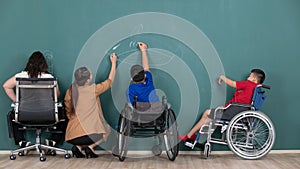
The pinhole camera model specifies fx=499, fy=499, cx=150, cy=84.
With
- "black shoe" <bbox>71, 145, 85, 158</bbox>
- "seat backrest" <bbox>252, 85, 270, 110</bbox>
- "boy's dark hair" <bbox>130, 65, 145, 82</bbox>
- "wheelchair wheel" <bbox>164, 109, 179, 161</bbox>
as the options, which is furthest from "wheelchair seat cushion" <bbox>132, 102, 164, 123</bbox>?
"seat backrest" <bbox>252, 85, 270, 110</bbox>

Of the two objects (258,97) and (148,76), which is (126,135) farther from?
(258,97)

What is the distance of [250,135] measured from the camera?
503 centimetres

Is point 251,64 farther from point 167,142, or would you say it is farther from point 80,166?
point 80,166

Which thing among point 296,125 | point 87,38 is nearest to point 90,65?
point 87,38

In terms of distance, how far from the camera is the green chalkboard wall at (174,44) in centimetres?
525

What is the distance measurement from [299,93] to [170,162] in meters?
1.63

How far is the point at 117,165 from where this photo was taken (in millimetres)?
Answer: 4672

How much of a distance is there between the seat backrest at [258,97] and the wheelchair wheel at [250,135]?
11 centimetres

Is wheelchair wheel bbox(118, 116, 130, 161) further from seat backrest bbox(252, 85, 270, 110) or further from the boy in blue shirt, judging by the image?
seat backrest bbox(252, 85, 270, 110)

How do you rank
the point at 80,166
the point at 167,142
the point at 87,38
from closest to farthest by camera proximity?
the point at 80,166
the point at 167,142
the point at 87,38

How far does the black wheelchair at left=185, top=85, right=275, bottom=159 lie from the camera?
4.93 metres

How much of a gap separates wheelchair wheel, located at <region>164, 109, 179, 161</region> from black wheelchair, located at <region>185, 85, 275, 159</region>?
215 millimetres

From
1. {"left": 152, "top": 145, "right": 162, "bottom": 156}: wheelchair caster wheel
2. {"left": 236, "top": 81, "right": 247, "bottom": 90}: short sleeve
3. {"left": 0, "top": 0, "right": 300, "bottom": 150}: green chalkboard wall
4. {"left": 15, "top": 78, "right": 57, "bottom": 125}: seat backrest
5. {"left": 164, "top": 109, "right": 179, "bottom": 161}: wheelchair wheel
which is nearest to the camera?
{"left": 164, "top": 109, "right": 179, "bottom": 161}: wheelchair wheel

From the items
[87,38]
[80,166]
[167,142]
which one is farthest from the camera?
[87,38]
